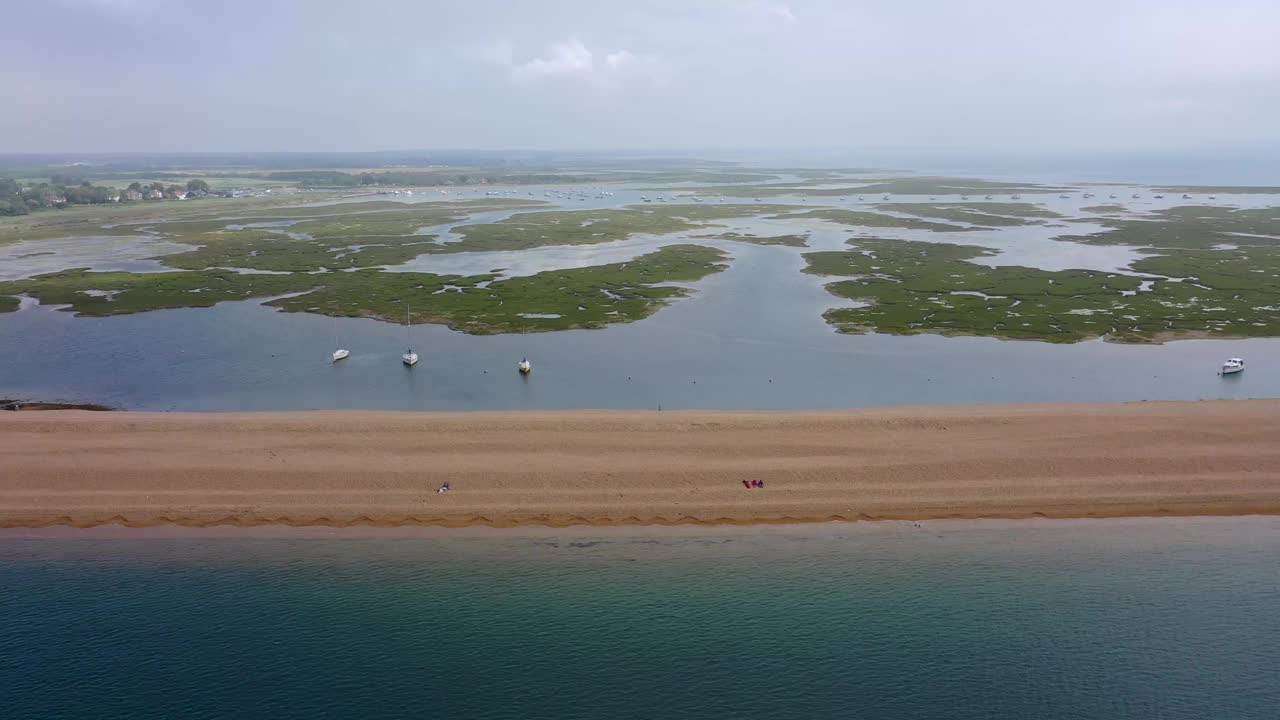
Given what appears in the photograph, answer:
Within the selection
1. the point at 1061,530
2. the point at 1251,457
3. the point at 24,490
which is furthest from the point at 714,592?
the point at 24,490

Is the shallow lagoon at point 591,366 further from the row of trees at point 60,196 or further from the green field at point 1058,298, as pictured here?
the row of trees at point 60,196

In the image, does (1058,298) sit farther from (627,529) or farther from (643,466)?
(627,529)

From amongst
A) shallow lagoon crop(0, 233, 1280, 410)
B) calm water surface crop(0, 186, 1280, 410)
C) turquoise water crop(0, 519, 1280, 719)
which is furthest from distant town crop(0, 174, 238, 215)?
turquoise water crop(0, 519, 1280, 719)

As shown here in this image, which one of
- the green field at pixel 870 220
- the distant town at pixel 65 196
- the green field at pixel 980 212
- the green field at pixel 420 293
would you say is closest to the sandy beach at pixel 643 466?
the green field at pixel 420 293

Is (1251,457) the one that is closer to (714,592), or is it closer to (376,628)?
(714,592)

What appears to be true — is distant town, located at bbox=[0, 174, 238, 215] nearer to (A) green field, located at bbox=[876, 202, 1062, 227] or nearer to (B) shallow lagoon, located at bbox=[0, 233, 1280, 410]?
(B) shallow lagoon, located at bbox=[0, 233, 1280, 410]

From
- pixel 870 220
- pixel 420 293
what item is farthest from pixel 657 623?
pixel 870 220

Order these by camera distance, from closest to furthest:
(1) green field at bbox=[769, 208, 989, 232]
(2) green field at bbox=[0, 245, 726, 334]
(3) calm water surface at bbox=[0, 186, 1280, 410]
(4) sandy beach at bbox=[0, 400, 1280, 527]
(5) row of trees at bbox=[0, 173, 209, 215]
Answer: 1. (4) sandy beach at bbox=[0, 400, 1280, 527]
2. (3) calm water surface at bbox=[0, 186, 1280, 410]
3. (2) green field at bbox=[0, 245, 726, 334]
4. (1) green field at bbox=[769, 208, 989, 232]
5. (5) row of trees at bbox=[0, 173, 209, 215]
